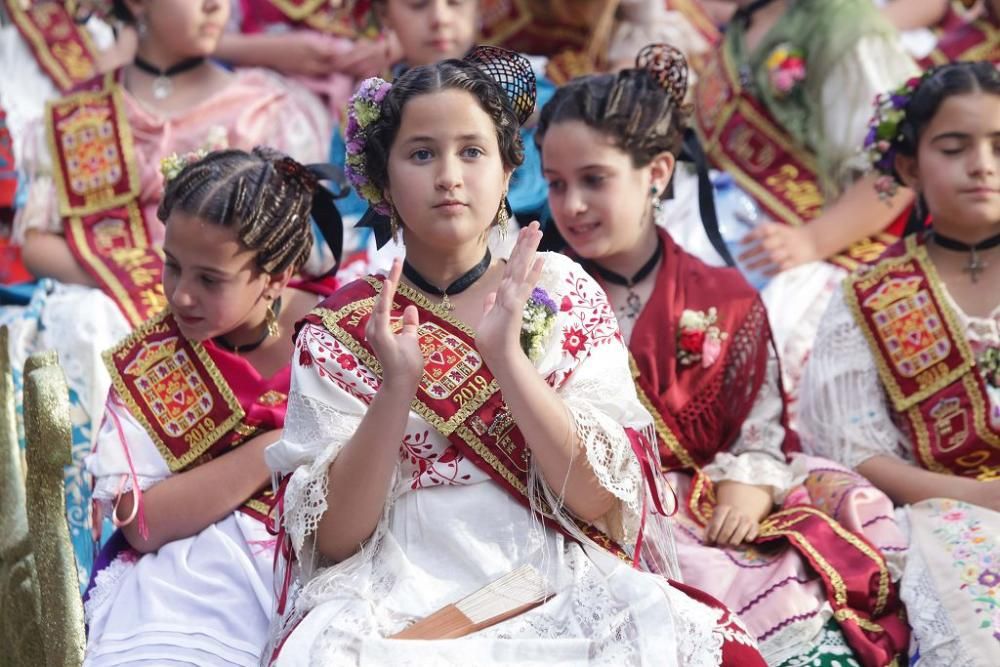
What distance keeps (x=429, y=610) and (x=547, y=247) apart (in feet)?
4.23

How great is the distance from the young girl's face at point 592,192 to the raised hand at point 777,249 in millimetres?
975

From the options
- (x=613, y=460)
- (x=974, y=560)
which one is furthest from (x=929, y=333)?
(x=613, y=460)

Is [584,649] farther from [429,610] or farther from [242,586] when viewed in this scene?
[242,586]

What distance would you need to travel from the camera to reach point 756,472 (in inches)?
132

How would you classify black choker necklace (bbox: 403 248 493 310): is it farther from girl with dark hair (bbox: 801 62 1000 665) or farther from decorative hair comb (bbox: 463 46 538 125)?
girl with dark hair (bbox: 801 62 1000 665)

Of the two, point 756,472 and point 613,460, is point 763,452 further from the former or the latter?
point 613,460

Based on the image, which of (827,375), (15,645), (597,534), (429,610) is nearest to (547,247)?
(827,375)

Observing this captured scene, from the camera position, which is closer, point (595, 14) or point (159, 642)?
point (159, 642)

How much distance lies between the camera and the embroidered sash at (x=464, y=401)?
107 inches

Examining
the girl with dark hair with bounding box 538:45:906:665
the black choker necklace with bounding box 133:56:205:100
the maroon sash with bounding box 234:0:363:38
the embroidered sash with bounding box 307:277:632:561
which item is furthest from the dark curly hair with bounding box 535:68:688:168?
the maroon sash with bounding box 234:0:363:38

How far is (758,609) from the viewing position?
3039 mm

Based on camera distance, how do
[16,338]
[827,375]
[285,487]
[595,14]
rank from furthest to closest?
1. [595,14]
2. [16,338]
3. [827,375]
4. [285,487]

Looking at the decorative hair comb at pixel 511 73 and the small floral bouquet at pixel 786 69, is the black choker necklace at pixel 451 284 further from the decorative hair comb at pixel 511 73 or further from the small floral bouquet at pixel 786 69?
the small floral bouquet at pixel 786 69

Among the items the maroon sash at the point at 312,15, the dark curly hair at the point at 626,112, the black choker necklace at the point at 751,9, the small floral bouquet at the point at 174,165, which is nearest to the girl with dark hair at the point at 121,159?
the maroon sash at the point at 312,15
